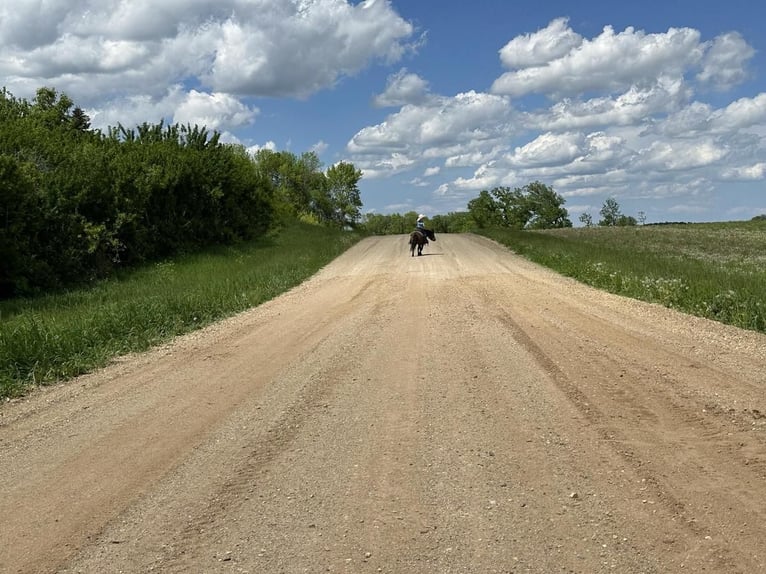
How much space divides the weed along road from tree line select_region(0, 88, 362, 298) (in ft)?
40.9

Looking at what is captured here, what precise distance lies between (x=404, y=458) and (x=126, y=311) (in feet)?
31.3

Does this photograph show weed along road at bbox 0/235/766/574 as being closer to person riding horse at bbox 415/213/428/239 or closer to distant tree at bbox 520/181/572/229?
person riding horse at bbox 415/213/428/239

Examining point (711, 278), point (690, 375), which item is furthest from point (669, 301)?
point (690, 375)

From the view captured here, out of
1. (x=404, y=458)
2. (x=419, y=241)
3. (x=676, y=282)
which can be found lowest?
(x=404, y=458)

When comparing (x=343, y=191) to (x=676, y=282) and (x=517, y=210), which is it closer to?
(x=517, y=210)

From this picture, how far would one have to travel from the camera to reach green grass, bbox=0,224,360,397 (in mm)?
10391

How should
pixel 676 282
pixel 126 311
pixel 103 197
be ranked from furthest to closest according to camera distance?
pixel 103 197
pixel 676 282
pixel 126 311

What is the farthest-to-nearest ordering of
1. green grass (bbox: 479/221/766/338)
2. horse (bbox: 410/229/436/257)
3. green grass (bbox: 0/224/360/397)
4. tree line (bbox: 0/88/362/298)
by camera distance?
horse (bbox: 410/229/436/257), tree line (bbox: 0/88/362/298), green grass (bbox: 479/221/766/338), green grass (bbox: 0/224/360/397)

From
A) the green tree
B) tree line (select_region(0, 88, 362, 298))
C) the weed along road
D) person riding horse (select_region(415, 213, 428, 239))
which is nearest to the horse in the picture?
person riding horse (select_region(415, 213, 428, 239))

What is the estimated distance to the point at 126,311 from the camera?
13.8 meters

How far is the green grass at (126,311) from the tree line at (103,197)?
1.35 metres

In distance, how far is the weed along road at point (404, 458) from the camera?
4.32m

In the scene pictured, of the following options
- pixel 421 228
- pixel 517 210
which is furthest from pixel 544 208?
pixel 421 228

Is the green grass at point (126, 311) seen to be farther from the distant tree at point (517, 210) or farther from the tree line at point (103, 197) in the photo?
the distant tree at point (517, 210)
